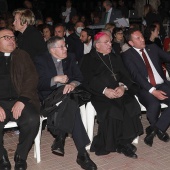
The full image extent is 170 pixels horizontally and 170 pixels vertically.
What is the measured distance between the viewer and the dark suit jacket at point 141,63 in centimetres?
440

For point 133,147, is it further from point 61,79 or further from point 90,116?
point 61,79

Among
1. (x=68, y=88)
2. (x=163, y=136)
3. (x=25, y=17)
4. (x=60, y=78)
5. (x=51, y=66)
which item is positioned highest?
(x=25, y=17)

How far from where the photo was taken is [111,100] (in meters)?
4.13

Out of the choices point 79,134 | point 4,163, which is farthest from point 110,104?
point 4,163

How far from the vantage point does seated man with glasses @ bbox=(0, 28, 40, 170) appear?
144 inches

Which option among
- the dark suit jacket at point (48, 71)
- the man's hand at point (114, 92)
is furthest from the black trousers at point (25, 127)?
the man's hand at point (114, 92)

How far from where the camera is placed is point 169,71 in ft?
16.1

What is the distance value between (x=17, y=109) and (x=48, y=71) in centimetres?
63

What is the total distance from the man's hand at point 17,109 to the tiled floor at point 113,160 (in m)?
0.61

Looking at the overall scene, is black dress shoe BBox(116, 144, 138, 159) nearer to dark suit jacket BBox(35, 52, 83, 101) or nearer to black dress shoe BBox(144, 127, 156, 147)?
black dress shoe BBox(144, 127, 156, 147)

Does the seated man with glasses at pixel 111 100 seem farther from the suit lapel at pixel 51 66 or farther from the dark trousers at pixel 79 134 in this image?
the suit lapel at pixel 51 66

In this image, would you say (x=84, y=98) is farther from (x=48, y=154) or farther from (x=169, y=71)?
(x=169, y=71)

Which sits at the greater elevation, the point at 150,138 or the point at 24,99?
the point at 24,99

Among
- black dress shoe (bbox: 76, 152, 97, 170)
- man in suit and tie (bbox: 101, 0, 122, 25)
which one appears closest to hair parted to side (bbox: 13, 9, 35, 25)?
black dress shoe (bbox: 76, 152, 97, 170)
